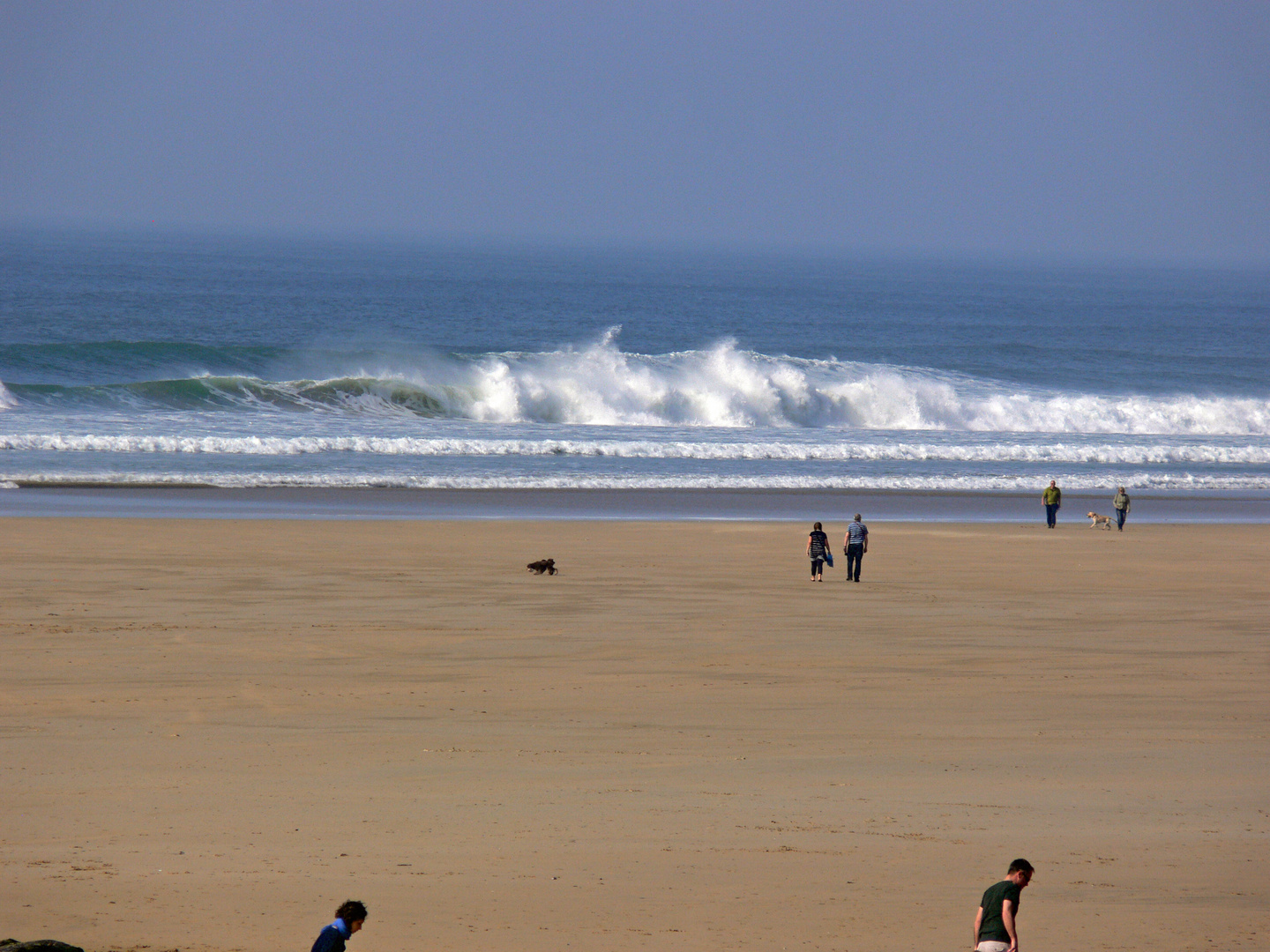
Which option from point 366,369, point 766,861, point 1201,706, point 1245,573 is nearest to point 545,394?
point 366,369

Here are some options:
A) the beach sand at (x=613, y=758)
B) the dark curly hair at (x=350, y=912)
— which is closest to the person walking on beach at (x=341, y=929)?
the dark curly hair at (x=350, y=912)

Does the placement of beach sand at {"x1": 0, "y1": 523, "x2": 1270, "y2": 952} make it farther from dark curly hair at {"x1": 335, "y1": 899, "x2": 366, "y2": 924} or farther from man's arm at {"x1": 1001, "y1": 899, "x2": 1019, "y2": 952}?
dark curly hair at {"x1": 335, "y1": 899, "x2": 366, "y2": 924}

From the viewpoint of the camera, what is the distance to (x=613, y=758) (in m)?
9.72

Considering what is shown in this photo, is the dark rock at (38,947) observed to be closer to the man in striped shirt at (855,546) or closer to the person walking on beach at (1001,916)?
the person walking on beach at (1001,916)

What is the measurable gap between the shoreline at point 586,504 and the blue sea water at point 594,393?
35.6 inches

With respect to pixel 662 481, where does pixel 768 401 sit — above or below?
above

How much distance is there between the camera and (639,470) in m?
29.4

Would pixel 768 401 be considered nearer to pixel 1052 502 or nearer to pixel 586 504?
pixel 586 504

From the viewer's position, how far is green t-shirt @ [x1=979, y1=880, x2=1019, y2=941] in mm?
6426

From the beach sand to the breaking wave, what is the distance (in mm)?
21411

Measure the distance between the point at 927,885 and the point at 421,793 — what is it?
344 cm

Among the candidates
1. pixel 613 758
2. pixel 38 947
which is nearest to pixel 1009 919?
pixel 613 758

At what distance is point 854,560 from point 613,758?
8826 mm

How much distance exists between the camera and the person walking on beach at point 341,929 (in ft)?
19.2
